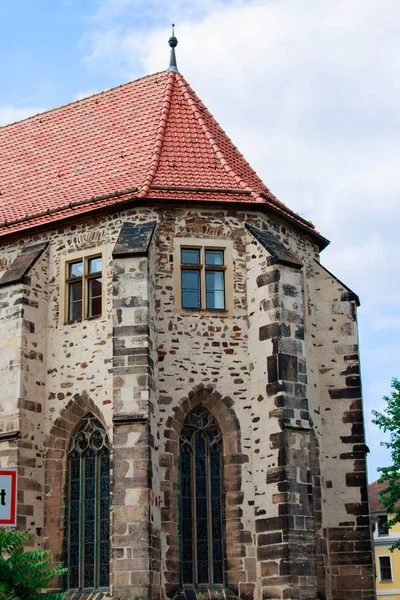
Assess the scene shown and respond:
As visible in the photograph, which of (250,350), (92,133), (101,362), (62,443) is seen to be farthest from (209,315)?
(92,133)

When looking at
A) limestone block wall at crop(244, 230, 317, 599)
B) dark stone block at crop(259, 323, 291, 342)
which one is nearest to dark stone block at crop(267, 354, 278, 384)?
limestone block wall at crop(244, 230, 317, 599)

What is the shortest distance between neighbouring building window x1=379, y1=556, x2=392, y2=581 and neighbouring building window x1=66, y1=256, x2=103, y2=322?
1434 inches

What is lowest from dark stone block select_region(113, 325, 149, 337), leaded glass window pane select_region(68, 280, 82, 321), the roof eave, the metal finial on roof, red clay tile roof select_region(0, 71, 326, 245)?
dark stone block select_region(113, 325, 149, 337)

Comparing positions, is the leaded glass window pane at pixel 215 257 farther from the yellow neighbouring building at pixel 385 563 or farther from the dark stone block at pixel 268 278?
the yellow neighbouring building at pixel 385 563

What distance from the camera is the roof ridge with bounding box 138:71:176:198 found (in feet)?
64.3

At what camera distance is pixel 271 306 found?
18562mm

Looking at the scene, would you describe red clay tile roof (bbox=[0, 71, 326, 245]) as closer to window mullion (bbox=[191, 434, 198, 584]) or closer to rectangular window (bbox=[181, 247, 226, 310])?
rectangular window (bbox=[181, 247, 226, 310])

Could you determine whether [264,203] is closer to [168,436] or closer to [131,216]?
[131,216]

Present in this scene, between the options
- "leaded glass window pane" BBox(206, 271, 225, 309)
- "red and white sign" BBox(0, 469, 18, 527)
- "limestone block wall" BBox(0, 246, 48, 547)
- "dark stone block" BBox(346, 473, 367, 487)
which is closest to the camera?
"red and white sign" BBox(0, 469, 18, 527)

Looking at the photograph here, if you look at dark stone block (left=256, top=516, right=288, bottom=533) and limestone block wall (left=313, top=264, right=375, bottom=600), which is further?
limestone block wall (left=313, top=264, right=375, bottom=600)

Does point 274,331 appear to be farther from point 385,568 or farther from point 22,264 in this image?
point 385,568

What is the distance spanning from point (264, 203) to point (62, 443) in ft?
19.7

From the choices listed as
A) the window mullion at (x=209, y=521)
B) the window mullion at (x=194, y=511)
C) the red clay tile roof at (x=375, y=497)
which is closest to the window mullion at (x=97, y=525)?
the window mullion at (x=194, y=511)

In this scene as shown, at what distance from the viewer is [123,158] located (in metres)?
21.4
